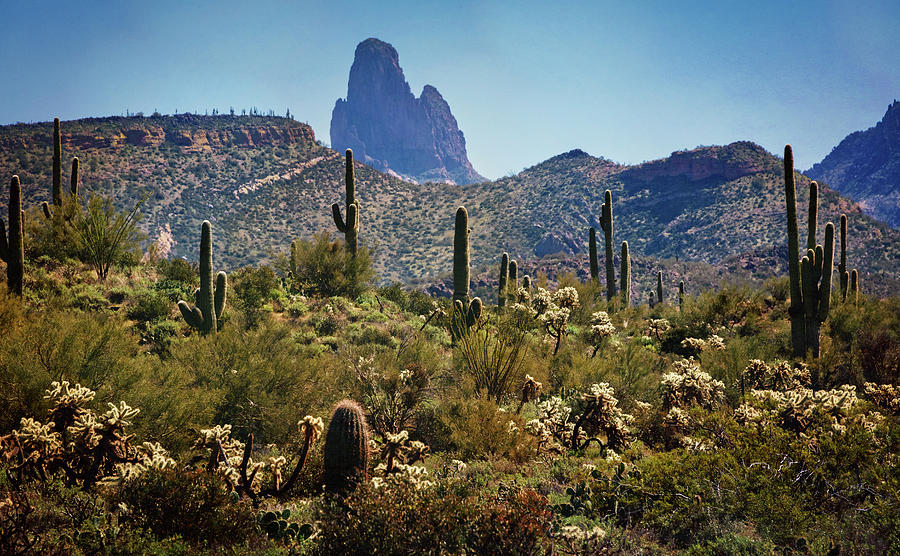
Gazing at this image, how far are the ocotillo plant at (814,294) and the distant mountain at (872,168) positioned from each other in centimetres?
12622

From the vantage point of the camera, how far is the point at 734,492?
5793 mm

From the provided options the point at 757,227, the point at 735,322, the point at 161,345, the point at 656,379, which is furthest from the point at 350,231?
the point at 757,227

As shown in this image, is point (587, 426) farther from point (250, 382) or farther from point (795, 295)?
point (795, 295)

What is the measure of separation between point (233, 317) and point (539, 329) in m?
8.66

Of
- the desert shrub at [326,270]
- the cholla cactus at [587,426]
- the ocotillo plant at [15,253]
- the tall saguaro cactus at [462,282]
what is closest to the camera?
the cholla cactus at [587,426]

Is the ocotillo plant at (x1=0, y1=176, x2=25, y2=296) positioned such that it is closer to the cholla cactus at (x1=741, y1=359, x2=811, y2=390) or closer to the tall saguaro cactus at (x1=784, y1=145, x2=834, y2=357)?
the cholla cactus at (x1=741, y1=359, x2=811, y2=390)

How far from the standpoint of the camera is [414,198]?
7956 cm

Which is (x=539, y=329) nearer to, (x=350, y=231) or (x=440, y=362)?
(x=440, y=362)

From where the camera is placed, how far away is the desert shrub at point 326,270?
2005 cm

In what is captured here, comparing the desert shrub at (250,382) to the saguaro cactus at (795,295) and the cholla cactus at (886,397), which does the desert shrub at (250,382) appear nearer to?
the cholla cactus at (886,397)

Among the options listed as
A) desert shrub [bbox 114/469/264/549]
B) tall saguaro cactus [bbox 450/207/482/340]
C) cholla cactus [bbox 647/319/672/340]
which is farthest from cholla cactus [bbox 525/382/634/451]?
cholla cactus [bbox 647/319/672/340]

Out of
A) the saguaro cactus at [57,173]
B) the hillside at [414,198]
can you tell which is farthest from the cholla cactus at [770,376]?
the hillside at [414,198]

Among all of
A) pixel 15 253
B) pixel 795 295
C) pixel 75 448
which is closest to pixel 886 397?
pixel 795 295

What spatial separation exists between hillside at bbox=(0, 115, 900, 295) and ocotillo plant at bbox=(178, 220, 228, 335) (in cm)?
4203
